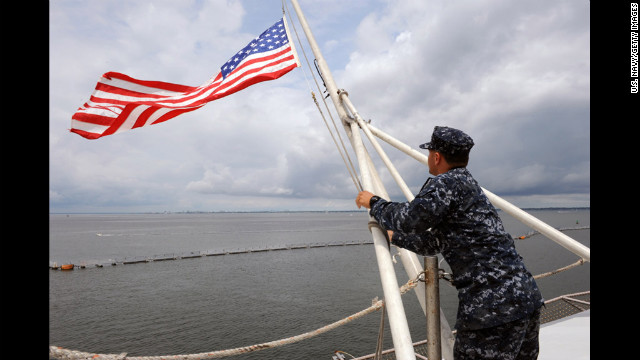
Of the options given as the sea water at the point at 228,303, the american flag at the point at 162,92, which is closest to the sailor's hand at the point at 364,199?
the american flag at the point at 162,92

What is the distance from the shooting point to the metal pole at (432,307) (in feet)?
8.48

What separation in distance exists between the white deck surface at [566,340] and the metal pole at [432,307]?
141 inches

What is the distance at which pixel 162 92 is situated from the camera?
7016mm

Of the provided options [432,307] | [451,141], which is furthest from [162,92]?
[432,307]

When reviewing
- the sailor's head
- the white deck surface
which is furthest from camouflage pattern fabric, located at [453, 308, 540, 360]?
the white deck surface

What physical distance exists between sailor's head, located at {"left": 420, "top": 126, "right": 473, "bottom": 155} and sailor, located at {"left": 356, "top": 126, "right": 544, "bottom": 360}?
0.16m

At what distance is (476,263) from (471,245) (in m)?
0.13

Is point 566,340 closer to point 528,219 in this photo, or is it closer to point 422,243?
point 528,219

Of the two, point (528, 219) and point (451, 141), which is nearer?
point (451, 141)

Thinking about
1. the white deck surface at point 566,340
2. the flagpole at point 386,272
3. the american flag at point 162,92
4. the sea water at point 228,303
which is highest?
the american flag at point 162,92

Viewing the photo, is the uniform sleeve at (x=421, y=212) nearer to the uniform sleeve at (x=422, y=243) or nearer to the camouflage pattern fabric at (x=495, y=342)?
the uniform sleeve at (x=422, y=243)

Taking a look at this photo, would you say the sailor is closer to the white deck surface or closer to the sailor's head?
the sailor's head

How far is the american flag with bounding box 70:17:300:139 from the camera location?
6395mm
